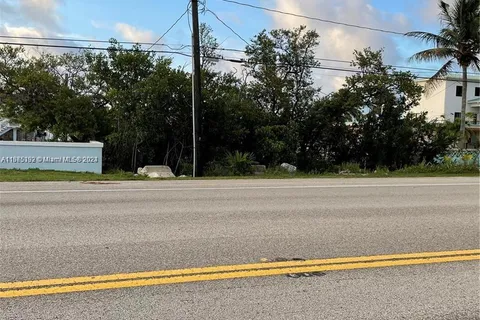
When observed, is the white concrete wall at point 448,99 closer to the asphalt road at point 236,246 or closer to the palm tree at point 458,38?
the palm tree at point 458,38

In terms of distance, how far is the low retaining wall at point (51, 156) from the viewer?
1709 centimetres

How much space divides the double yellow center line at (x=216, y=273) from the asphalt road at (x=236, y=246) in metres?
0.13

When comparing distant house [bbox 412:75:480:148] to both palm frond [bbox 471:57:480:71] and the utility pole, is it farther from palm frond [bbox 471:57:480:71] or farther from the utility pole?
the utility pole

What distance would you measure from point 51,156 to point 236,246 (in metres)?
13.7

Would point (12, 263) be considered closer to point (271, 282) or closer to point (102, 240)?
point (102, 240)

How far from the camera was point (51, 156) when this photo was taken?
17422 mm

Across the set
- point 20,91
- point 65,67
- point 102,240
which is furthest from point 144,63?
point 102,240

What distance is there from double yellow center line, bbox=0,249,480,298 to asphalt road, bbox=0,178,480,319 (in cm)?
13

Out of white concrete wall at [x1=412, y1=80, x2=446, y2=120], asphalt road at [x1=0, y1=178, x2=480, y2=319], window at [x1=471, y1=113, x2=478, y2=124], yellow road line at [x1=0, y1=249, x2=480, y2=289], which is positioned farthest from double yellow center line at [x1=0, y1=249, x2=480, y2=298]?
white concrete wall at [x1=412, y1=80, x2=446, y2=120]

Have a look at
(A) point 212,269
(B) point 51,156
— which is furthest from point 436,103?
(A) point 212,269

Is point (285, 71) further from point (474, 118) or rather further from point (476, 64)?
point (474, 118)

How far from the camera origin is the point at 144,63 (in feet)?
79.6

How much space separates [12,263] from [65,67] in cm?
3441

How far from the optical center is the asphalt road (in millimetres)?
3984
